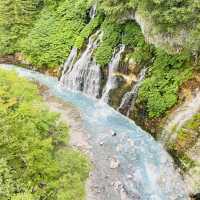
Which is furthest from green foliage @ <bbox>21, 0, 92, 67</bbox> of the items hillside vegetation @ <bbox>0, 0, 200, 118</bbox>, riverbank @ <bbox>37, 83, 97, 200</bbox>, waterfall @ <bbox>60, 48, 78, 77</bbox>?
riverbank @ <bbox>37, 83, 97, 200</bbox>

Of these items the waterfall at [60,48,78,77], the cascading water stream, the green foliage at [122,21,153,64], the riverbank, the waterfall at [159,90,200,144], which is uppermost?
the green foliage at [122,21,153,64]

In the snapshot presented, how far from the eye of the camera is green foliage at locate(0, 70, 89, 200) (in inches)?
541

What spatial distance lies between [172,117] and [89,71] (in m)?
7.42

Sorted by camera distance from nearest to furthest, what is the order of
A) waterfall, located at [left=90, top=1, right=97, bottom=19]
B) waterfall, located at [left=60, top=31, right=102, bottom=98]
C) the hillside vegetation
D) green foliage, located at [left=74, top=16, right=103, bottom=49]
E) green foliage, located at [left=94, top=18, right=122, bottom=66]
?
the hillside vegetation
green foliage, located at [left=94, top=18, right=122, bottom=66]
waterfall, located at [left=60, top=31, right=102, bottom=98]
green foliage, located at [left=74, top=16, right=103, bottom=49]
waterfall, located at [left=90, top=1, right=97, bottom=19]

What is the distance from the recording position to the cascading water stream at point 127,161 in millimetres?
18125

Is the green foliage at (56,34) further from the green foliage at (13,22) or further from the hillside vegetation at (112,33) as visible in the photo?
the green foliage at (13,22)

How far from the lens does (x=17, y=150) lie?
47.2 feet

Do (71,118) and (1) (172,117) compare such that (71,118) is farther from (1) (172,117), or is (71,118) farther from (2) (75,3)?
(2) (75,3)

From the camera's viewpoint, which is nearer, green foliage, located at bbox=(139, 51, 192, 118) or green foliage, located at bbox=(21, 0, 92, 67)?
green foliage, located at bbox=(139, 51, 192, 118)

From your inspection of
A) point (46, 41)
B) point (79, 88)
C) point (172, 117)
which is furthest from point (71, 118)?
point (46, 41)

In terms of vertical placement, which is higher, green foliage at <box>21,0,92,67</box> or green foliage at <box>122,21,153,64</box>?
green foliage at <box>122,21,153,64</box>

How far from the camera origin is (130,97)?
891 inches

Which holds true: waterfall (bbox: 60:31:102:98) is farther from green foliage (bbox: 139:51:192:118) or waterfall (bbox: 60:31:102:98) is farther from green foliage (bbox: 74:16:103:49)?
green foliage (bbox: 139:51:192:118)

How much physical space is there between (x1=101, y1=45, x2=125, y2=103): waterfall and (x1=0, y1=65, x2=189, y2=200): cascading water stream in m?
0.69
